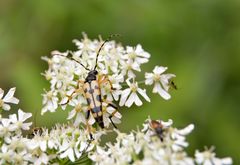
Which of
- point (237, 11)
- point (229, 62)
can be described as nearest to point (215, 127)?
point (229, 62)

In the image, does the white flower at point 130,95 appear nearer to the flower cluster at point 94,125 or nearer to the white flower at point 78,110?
the flower cluster at point 94,125

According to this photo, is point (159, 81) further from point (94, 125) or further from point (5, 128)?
point (5, 128)

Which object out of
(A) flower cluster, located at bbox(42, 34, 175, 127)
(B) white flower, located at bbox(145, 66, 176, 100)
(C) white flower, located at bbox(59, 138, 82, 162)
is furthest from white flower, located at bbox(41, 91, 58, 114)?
(B) white flower, located at bbox(145, 66, 176, 100)

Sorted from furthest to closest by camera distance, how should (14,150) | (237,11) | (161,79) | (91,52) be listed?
(237,11)
(91,52)
(161,79)
(14,150)

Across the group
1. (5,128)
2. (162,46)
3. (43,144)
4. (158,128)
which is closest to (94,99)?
(43,144)

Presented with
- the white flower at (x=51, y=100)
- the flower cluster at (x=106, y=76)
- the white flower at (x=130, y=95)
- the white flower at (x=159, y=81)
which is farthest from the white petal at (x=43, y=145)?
the white flower at (x=159, y=81)

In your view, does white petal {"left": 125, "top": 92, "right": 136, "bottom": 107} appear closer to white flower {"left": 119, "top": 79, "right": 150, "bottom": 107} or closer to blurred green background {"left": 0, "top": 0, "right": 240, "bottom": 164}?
white flower {"left": 119, "top": 79, "right": 150, "bottom": 107}

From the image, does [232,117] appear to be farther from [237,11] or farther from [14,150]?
[14,150]
